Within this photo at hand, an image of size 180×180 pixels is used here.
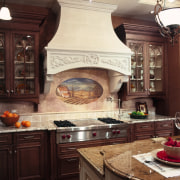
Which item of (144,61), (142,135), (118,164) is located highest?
(144,61)

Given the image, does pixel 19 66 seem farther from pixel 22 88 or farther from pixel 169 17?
pixel 169 17

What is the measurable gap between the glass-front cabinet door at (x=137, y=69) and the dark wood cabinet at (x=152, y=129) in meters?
0.66

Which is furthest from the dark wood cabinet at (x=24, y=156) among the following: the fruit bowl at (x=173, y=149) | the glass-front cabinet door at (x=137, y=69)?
the fruit bowl at (x=173, y=149)

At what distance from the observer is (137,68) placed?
4031 millimetres

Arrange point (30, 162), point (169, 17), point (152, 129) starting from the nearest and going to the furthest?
point (169, 17) < point (30, 162) < point (152, 129)

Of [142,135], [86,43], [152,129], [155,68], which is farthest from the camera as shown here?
[155,68]

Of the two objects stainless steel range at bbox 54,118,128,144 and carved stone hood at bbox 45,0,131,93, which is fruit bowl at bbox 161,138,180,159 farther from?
carved stone hood at bbox 45,0,131,93

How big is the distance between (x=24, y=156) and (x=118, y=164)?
2.08 meters

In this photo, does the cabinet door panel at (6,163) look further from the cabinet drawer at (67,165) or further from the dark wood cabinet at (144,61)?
the dark wood cabinet at (144,61)

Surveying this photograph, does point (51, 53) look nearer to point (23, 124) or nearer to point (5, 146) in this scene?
point (23, 124)

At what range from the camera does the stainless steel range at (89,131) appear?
3.06 meters

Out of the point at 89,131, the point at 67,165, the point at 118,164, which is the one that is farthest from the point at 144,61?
the point at 118,164

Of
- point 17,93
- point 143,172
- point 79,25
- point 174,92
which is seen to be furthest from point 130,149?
point 174,92

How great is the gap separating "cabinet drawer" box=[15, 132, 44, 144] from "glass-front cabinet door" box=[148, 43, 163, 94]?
232cm
